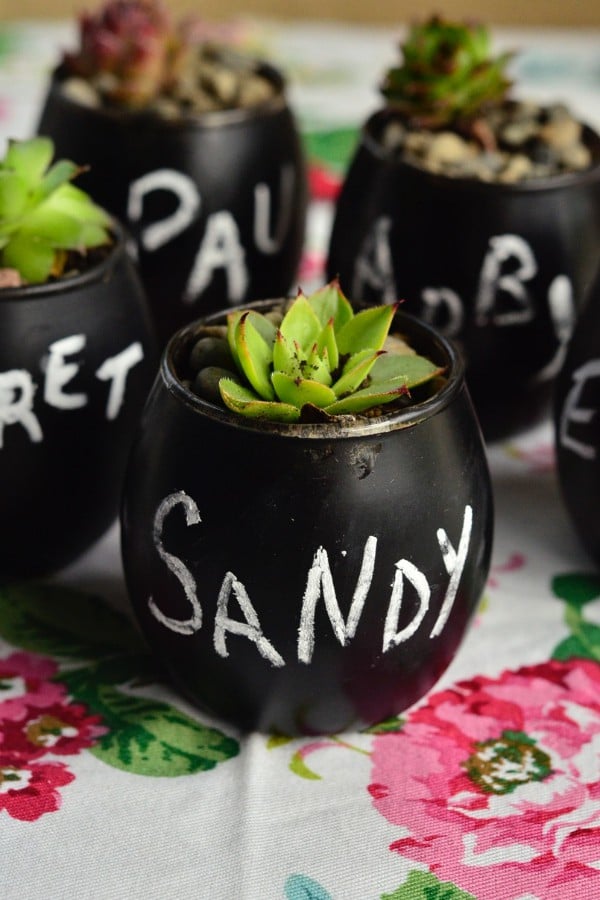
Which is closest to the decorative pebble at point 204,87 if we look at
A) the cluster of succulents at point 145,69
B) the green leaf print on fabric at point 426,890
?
the cluster of succulents at point 145,69

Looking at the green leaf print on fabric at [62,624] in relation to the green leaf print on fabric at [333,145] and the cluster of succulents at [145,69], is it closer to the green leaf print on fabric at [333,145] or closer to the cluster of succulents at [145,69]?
the cluster of succulents at [145,69]

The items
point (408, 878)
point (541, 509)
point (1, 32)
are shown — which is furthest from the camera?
point (1, 32)

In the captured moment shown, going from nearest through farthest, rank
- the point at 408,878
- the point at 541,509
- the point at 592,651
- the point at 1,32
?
the point at 408,878
the point at 592,651
the point at 541,509
the point at 1,32


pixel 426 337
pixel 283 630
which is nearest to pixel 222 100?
pixel 426 337

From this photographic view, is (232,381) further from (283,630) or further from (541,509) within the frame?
(541,509)

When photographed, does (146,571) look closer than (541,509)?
Yes

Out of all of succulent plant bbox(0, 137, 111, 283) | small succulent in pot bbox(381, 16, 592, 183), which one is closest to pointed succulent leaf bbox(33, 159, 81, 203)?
succulent plant bbox(0, 137, 111, 283)
